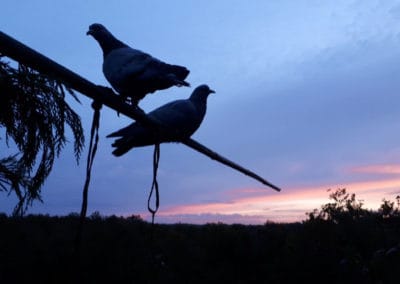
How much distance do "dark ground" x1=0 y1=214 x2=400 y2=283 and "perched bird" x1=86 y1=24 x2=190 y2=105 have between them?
740 centimetres

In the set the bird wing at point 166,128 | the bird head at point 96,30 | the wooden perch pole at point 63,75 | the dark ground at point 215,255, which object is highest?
the bird head at point 96,30

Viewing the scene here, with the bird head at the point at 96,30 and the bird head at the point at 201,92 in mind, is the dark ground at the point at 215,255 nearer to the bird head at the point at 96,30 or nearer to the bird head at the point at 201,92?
the bird head at the point at 201,92

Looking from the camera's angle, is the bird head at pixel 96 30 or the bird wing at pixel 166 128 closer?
the bird wing at pixel 166 128

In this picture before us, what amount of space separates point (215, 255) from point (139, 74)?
10524mm

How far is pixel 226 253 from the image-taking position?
492 inches

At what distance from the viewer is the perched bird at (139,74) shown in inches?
98.9

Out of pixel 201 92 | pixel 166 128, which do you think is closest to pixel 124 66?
pixel 166 128

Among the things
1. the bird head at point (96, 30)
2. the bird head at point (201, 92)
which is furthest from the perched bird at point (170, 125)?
the bird head at point (96, 30)

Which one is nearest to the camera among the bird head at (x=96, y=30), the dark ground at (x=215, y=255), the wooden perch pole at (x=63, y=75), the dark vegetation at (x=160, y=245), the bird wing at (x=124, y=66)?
the wooden perch pole at (x=63, y=75)

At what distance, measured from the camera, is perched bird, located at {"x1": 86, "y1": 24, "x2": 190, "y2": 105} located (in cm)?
251

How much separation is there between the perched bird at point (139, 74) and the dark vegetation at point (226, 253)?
7.18 metres

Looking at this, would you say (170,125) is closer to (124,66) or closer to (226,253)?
(124,66)

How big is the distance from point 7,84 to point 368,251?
8.99 m

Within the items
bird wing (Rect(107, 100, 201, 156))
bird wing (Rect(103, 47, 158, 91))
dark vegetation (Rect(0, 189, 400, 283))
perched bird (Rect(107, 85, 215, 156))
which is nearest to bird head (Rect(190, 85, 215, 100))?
perched bird (Rect(107, 85, 215, 156))
